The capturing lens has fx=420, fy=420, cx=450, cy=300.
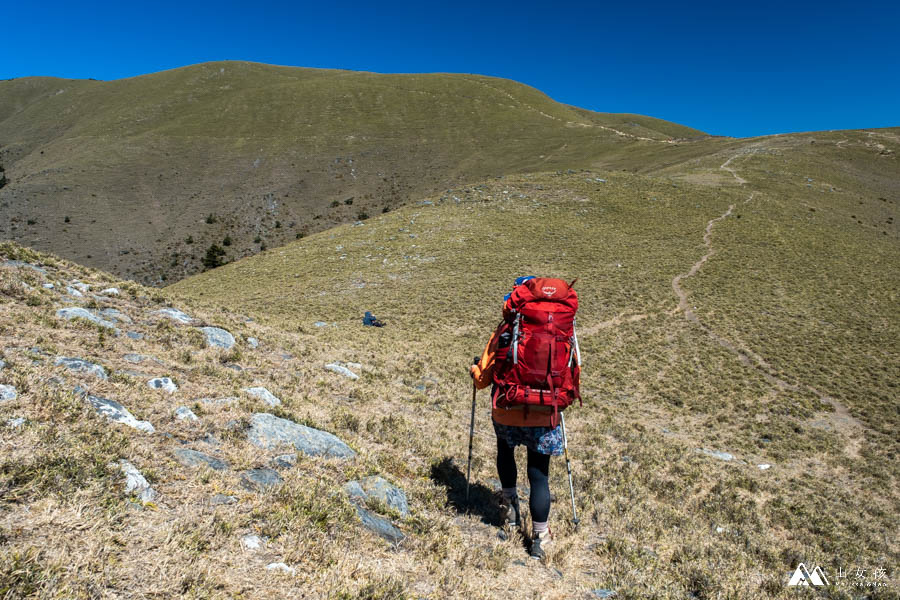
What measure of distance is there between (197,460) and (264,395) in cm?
285

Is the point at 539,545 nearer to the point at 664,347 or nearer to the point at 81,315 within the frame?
Answer: the point at 81,315

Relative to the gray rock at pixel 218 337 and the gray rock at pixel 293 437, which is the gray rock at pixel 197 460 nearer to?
the gray rock at pixel 293 437

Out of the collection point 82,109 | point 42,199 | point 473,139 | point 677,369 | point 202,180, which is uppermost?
point 82,109

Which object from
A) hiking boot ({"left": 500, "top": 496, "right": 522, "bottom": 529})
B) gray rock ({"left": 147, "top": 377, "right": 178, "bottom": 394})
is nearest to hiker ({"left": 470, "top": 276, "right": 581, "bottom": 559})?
hiking boot ({"left": 500, "top": 496, "right": 522, "bottom": 529})

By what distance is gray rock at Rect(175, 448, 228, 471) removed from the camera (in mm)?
4707

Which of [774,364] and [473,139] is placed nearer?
[774,364]

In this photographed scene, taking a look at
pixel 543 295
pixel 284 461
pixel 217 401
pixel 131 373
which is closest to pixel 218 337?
pixel 131 373

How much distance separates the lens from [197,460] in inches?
189

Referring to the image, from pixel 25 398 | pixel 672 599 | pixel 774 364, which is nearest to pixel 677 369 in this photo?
pixel 774 364

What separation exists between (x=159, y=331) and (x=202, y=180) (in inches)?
2910

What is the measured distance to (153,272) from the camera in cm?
5203

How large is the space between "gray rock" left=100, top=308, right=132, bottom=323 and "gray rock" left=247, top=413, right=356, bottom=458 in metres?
5.58

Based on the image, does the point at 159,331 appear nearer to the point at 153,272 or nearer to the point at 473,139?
the point at 153,272

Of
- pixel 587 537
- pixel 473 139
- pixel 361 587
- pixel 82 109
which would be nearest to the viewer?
pixel 361 587
